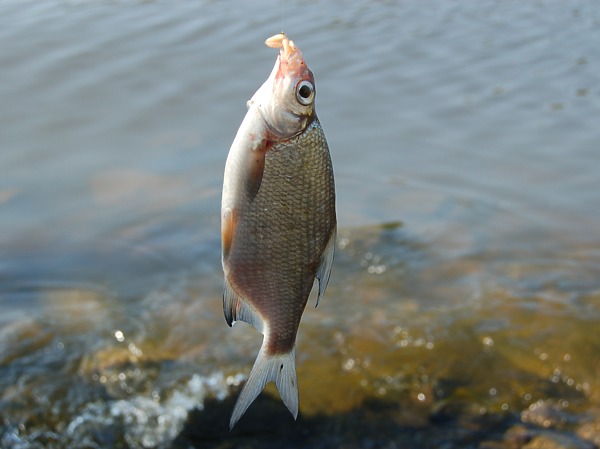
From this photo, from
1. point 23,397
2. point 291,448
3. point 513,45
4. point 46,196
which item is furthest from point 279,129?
point 513,45

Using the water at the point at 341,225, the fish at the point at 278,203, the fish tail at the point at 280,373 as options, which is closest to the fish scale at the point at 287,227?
the fish at the point at 278,203

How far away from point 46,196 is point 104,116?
65.9 inches

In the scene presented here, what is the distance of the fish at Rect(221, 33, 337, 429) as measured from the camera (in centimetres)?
276

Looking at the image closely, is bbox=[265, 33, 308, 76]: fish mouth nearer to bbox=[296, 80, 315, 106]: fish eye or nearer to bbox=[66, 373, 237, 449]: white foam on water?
bbox=[296, 80, 315, 106]: fish eye

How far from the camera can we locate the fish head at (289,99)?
2.74 m

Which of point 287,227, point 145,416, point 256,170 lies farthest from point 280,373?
point 145,416

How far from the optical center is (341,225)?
7477mm

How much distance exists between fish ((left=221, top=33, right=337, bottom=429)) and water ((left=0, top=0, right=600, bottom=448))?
92.3 inches

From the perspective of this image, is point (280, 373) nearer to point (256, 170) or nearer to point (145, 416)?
point (256, 170)

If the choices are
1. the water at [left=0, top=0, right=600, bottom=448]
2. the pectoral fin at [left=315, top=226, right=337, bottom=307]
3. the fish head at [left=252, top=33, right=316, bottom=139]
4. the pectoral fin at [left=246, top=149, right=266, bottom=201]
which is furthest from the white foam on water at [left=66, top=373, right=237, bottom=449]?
the fish head at [left=252, top=33, right=316, bottom=139]

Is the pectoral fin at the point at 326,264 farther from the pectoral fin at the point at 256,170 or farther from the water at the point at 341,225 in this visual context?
the water at the point at 341,225

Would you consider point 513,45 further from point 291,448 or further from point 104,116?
point 291,448

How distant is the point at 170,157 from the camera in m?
8.64

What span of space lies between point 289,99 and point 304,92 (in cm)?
6
